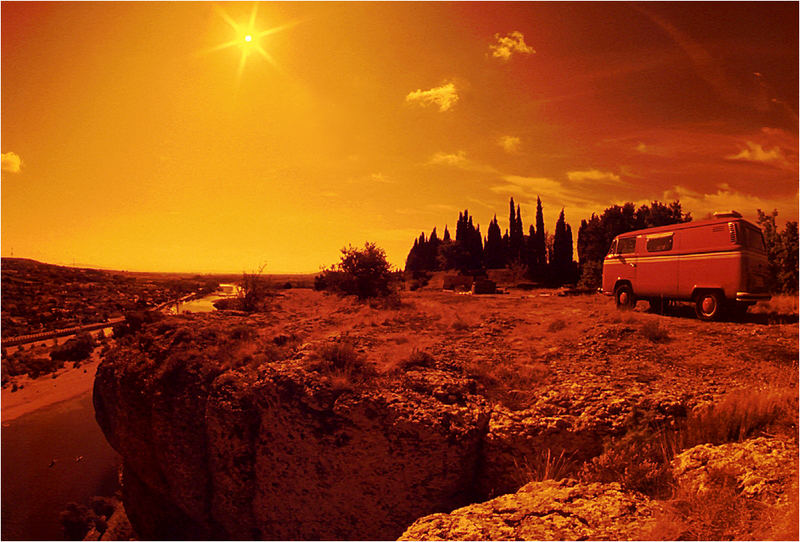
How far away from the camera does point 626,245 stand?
13.9 metres

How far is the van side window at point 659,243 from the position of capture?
1199cm

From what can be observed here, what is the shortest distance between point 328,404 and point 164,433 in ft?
20.6

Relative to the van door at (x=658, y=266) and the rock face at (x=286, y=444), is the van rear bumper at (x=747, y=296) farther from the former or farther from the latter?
the rock face at (x=286, y=444)

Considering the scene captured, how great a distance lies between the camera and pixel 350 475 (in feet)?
22.4

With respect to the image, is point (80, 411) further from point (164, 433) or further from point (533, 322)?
point (533, 322)

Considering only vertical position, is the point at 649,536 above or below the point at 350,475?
above

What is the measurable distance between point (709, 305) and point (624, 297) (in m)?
2.96

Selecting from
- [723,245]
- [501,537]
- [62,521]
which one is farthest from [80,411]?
[723,245]

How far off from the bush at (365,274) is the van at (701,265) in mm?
13317

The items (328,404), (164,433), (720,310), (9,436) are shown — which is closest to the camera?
(328,404)

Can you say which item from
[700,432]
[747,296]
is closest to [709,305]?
[747,296]

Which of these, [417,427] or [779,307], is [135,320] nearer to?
[417,427]

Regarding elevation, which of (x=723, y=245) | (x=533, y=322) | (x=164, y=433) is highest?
(x=723, y=245)

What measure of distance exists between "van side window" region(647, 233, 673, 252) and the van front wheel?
6.23ft
